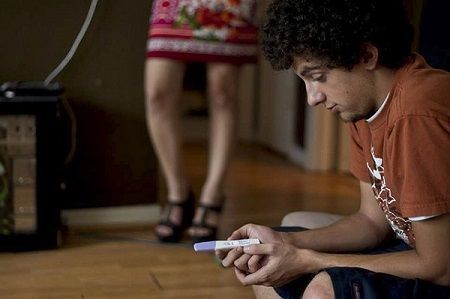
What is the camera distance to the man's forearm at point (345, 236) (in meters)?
1.54

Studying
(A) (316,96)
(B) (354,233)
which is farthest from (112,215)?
(A) (316,96)

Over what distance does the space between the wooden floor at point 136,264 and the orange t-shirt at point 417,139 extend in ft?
3.18

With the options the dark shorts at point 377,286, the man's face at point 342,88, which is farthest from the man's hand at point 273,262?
the man's face at point 342,88

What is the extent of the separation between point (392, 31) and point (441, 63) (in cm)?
56

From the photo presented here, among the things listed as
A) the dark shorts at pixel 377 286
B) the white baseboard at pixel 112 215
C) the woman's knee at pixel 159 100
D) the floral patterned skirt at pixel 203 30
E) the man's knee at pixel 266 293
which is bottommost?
the white baseboard at pixel 112 215

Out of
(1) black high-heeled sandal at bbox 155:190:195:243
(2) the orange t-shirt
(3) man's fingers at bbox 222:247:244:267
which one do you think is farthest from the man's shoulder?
(1) black high-heeled sandal at bbox 155:190:195:243

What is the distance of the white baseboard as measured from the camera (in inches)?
107

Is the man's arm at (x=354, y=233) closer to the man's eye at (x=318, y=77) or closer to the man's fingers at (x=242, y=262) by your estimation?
the man's fingers at (x=242, y=262)

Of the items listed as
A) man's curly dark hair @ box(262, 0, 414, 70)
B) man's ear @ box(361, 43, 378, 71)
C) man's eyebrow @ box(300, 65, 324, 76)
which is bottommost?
man's eyebrow @ box(300, 65, 324, 76)

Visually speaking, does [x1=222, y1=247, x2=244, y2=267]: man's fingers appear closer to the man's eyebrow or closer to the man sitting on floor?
the man sitting on floor

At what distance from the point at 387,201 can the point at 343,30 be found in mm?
311

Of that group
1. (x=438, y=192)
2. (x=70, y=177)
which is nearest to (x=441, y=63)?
(x=438, y=192)

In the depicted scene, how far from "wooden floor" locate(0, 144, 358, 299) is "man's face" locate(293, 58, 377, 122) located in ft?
3.08

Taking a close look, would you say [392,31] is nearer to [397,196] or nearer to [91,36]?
[397,196]
